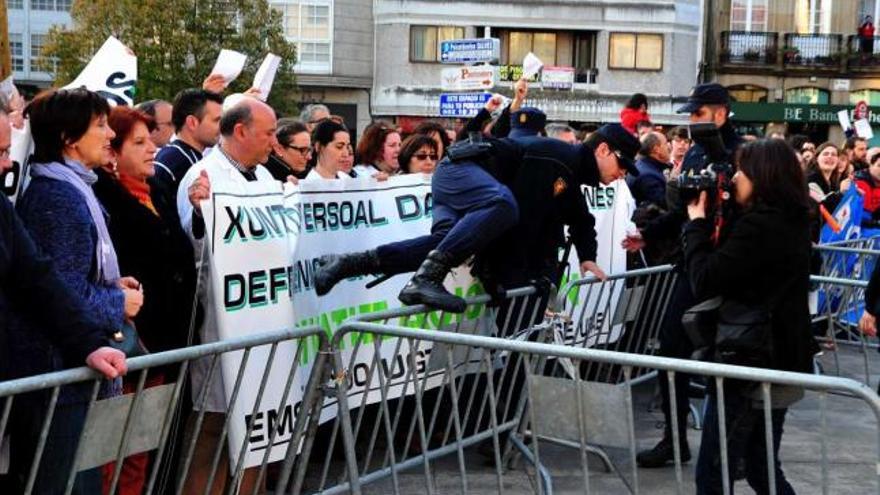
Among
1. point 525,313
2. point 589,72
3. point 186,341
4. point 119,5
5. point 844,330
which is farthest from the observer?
point 589,72

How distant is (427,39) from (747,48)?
13.4 m

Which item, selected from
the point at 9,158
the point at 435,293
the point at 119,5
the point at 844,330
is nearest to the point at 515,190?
the point at 435,293

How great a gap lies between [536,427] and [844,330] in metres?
6.60

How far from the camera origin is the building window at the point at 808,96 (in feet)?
147

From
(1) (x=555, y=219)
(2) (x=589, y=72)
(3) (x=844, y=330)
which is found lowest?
(3) (x=844, y=330)

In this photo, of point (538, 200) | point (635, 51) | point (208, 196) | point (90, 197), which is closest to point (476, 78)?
point (538, 200)

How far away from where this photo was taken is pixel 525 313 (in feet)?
20.0

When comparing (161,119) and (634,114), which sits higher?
(634,114)

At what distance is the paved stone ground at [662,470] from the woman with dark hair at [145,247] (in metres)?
1.37

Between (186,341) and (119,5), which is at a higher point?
(119,5)

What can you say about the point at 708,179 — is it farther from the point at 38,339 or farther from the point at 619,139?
the point at 38,339

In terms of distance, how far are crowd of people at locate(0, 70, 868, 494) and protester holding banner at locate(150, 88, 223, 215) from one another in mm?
11

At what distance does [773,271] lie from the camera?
459 cm

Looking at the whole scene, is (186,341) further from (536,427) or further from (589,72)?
(589,72)
